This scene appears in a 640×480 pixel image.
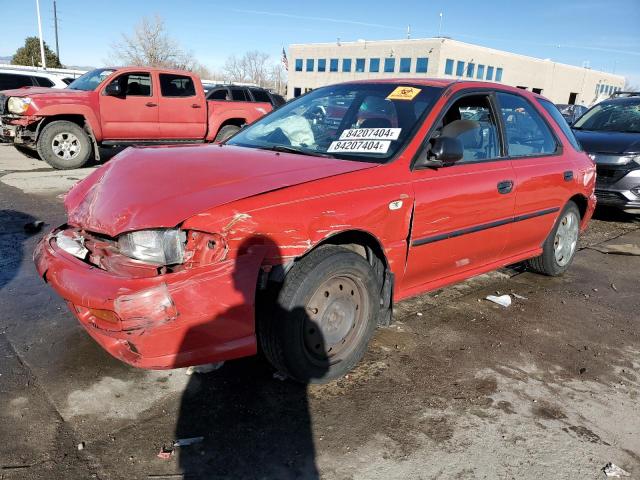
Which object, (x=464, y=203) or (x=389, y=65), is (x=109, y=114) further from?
(x=389, y=65)

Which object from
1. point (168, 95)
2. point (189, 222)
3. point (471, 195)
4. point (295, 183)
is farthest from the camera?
point (168, 95)

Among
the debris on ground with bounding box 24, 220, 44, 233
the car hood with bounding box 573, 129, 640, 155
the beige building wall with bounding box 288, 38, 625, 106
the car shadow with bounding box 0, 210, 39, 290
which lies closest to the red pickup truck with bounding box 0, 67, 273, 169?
the car shadow with bounding box 0, 210, 39, 290

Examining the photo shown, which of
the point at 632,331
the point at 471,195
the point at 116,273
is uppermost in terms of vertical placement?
the point at 471,195

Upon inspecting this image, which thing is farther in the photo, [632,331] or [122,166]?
[632,331]

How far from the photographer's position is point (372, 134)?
10.9ft

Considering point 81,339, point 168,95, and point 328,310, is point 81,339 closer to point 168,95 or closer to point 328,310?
point 328,310

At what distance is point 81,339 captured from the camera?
10.6 ft

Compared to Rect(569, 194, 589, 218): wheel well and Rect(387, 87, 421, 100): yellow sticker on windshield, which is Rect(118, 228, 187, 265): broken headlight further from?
Rect(569, 194, 589, 218): wheel well

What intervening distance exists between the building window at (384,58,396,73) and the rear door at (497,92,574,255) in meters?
51.8

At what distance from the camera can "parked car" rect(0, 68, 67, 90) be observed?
13867 mm

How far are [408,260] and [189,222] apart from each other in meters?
1.45

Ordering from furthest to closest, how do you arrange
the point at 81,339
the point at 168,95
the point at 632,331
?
the point at 168,95 → the point at 632,331 → the point at 81,339

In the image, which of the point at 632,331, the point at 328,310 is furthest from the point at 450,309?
the point at 328,310

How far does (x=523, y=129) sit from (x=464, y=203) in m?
1.25
